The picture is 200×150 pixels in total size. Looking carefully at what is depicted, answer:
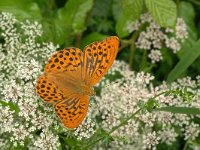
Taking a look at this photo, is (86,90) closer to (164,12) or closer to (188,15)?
(164,12)

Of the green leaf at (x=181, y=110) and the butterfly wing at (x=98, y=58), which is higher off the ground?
the butterfly wing at (x=98, y=58)

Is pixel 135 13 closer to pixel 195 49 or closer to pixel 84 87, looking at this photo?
pixel 195 49

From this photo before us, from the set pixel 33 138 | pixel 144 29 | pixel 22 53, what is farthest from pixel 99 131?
pixel 144 29

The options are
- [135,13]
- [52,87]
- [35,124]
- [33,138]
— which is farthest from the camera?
[135,13]

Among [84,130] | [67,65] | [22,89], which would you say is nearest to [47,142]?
[84,130]

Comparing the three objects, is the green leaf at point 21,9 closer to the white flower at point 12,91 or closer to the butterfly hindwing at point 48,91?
the white flower at point 12,91

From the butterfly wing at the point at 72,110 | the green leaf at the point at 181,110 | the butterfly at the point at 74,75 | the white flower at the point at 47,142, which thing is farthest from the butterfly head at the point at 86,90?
the green leaf at the point at 181,110

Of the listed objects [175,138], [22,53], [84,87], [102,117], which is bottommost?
[175,138]
